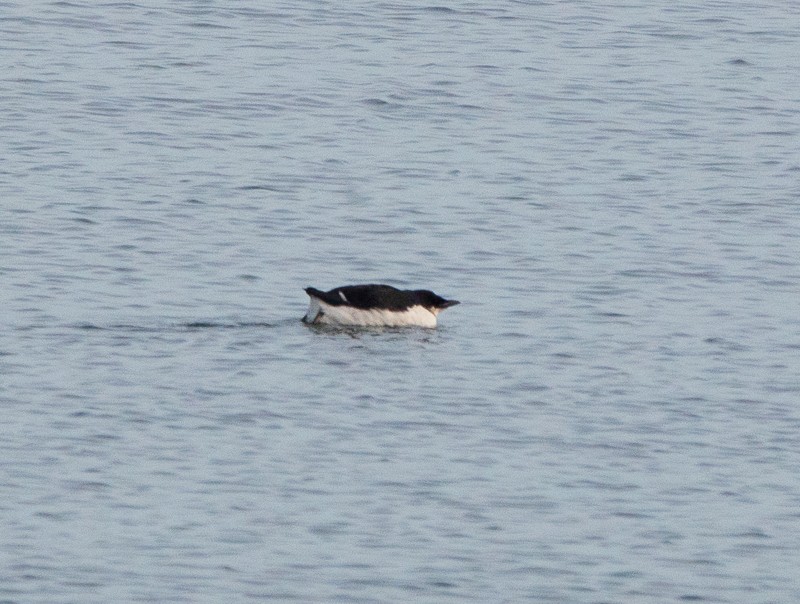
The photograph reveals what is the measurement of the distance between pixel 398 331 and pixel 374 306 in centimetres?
43

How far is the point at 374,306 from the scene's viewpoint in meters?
18.0

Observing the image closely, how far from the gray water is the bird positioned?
139 millimetres

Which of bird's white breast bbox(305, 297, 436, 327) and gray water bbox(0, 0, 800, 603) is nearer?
gray water bbox(0, 0, 800, 603)

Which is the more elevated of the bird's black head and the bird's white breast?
the bird's black head

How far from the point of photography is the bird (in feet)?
58.3

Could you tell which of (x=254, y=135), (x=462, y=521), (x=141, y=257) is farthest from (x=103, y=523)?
(x=254, y=135)

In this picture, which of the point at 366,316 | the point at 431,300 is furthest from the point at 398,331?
the point at 431,300

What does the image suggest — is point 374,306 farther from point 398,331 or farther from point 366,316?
point 398,331

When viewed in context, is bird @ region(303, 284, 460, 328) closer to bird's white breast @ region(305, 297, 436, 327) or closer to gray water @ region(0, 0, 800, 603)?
bird's white breast @ region(305, 297, 436, 327)

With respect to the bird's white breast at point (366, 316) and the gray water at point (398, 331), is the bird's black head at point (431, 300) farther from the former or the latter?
the gray water at point (398, 331)

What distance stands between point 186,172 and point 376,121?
148 inches

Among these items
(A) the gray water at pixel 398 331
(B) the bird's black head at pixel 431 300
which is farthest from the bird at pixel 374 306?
(A) the gray water at pixel 398 331

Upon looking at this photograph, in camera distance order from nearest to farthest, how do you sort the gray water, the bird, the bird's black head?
1. the gray water
2. the bird
3. the bird's black head

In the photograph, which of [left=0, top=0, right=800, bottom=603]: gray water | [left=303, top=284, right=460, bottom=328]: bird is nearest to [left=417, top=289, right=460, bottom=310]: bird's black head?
[left=303, top=284, right=460, bottom=328]: bird
